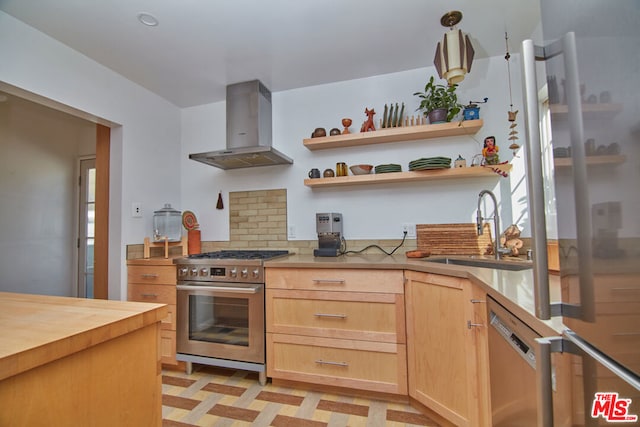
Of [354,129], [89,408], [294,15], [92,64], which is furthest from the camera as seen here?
[354,129]

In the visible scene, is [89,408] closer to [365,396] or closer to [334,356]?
[334,356]

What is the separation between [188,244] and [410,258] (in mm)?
2110

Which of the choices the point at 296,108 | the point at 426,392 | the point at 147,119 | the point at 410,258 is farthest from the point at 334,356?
the point at 147,119

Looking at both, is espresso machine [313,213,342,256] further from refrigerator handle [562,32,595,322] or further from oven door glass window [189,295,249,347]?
refrigerator handle [562,32,595,322]

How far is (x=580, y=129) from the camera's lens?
51cm

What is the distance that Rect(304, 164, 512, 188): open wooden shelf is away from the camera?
2.11 m

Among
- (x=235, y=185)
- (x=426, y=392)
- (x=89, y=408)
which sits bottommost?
(x=426, y=392)

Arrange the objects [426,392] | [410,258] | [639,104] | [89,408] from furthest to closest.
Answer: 1. [410,258]
2. [426,392]
3. [89,408]
4. [639,104]

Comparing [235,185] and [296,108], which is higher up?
[296,108]

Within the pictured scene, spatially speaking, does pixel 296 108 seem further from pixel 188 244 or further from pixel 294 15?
pixel 188 244

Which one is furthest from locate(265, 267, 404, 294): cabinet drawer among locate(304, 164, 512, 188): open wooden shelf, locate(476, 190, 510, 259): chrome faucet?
locate(304, 164, 512, 188): open wooden shelf

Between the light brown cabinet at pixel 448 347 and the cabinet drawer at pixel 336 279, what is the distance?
0.34 ft

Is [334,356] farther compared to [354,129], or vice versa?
[354,129]

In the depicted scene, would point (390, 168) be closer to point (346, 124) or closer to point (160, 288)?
point (346, 124)
